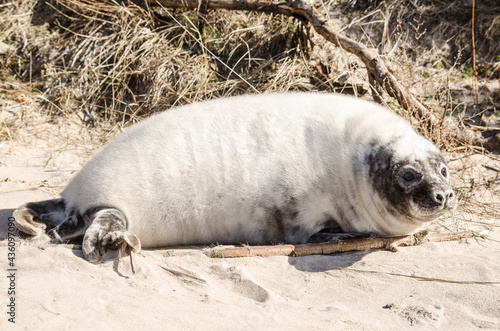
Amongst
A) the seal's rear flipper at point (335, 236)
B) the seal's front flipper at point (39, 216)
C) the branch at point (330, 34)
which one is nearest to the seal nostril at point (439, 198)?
the seal's rear flipper at point (335, 236)

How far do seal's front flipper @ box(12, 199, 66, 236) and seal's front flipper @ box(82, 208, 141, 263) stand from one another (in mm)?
383

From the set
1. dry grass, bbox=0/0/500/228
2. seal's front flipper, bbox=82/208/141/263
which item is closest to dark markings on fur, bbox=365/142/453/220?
seal's front flipper, bbox=82/208/141/263

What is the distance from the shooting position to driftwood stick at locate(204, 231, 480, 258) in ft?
10.6

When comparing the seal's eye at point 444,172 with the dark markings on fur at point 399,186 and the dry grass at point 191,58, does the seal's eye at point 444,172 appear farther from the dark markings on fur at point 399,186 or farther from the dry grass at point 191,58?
the dry grass at point 191,58

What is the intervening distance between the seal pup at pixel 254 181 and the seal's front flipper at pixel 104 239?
0.10 metres

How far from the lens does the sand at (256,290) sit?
8.06ft

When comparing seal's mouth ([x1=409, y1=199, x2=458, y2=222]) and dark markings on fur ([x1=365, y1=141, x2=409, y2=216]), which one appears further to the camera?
dark markings on fur ([x1=365, y1=141, x2=409, y2=216])

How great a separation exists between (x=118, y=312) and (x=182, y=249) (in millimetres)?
962

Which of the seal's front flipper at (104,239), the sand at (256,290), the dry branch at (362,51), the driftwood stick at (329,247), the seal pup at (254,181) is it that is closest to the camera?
the sand at (256,290)

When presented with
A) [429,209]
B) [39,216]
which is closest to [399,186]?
[429,209]

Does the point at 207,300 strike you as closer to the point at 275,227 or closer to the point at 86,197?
the point at 275,227

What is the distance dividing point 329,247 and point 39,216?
5.78 feet

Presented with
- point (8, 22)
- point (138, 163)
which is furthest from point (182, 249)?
point (8, 22)

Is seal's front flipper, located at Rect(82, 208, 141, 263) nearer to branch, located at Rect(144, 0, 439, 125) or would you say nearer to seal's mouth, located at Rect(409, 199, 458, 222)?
seal's mouth, located at Rect(409, 199, 458, 222)
